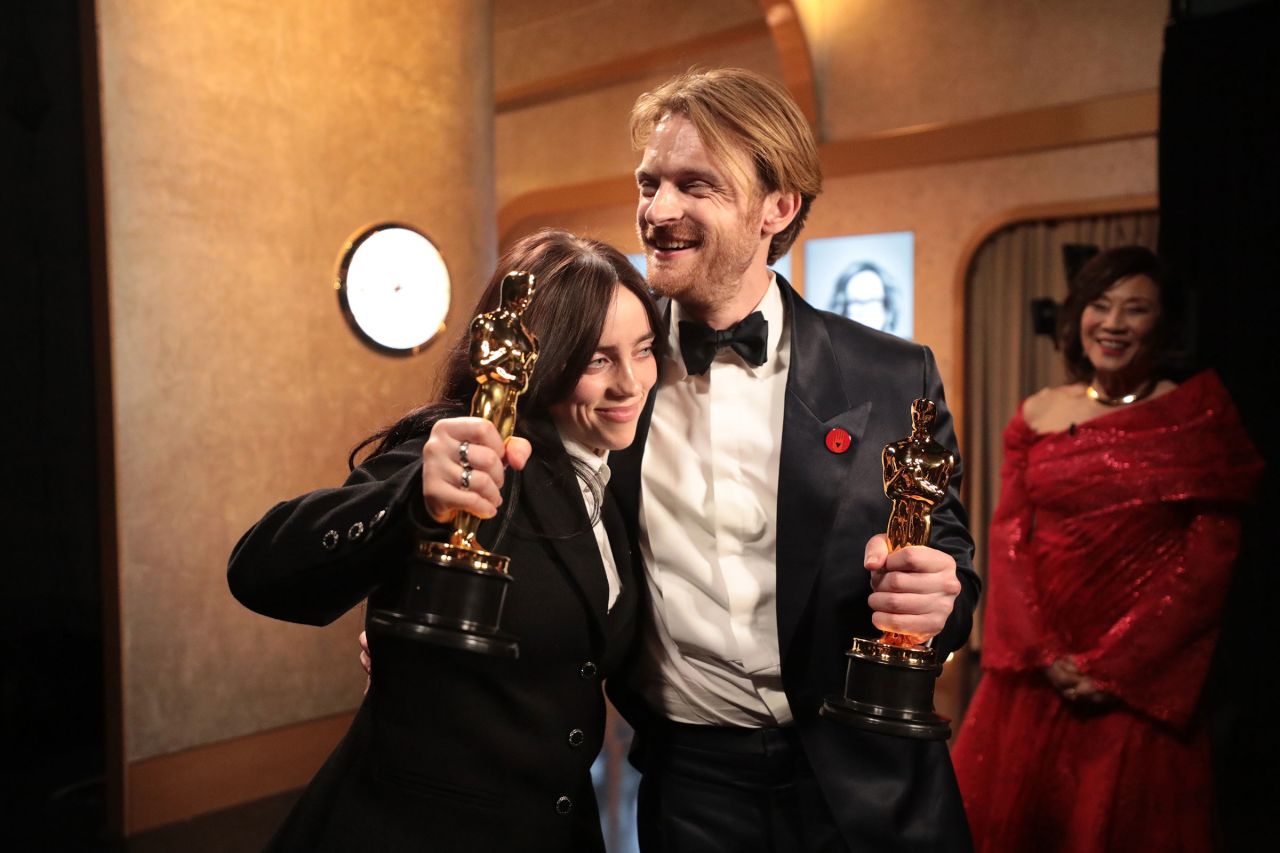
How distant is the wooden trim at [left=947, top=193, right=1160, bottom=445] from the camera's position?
232 inches

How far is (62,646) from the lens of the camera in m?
4.54

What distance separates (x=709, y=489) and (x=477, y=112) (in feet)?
11.6

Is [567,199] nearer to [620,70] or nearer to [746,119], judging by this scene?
[620,70]

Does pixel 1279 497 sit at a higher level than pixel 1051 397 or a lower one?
lower

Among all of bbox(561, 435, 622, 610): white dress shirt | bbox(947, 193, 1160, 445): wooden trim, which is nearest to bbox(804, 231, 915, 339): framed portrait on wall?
bbox(947, 193, 1160, 445): wooden trim

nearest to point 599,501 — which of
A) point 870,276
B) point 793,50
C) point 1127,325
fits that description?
point 1127,325

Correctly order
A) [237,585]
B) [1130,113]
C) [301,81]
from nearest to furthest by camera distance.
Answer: [237,585]
[301,81]
[1130,113]

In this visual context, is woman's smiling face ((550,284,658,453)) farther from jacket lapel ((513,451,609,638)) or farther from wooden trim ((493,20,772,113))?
wooden trim ((493,20,772,113))

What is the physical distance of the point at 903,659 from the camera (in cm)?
145

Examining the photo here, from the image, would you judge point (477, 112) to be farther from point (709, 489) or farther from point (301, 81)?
point (709, 489)

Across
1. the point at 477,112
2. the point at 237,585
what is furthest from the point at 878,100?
the point at 237,585

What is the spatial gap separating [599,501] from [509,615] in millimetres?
284

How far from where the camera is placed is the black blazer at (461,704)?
1.54 m

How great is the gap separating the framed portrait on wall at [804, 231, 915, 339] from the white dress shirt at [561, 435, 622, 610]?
17.3 feet
